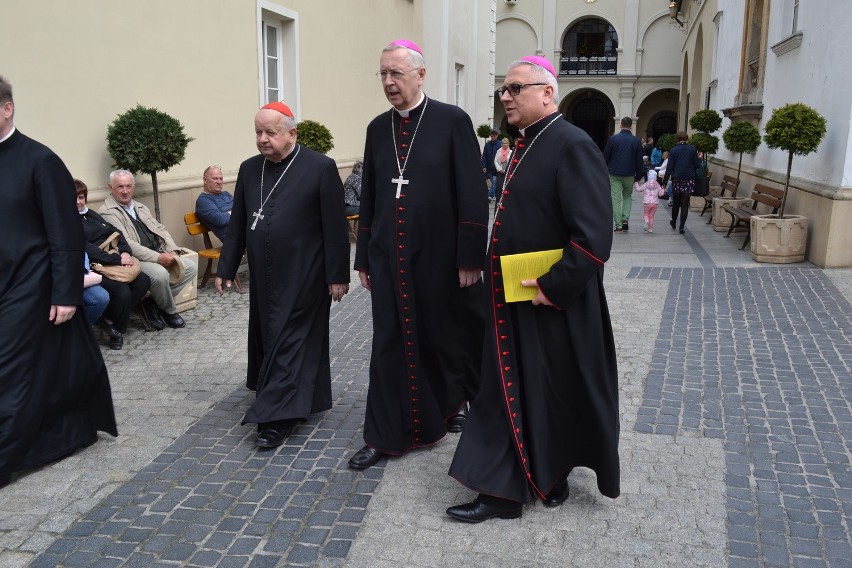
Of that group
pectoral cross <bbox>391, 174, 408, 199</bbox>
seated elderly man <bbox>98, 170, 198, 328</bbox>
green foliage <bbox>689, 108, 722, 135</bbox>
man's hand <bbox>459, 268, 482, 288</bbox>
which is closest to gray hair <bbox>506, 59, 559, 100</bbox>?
pectoral cross <bbox>391, 174, 408, 199</bbox>

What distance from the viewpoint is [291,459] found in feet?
14.4

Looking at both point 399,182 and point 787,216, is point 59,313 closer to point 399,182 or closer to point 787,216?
point 399,182

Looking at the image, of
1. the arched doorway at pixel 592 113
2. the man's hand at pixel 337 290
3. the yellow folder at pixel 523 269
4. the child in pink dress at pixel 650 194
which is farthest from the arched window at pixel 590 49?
the yellow folder at pixel 523 269

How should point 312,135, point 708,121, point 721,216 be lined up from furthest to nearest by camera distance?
point 708,121, point 721,216, point 312,135

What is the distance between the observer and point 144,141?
7758mm

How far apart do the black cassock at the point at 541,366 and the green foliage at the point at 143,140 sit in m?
5.13

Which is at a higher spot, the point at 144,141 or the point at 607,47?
the point at 607,47

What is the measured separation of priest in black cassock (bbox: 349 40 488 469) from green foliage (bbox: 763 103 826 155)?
7.01 meters

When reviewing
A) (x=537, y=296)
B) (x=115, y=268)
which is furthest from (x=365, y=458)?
(x=115, y=268)

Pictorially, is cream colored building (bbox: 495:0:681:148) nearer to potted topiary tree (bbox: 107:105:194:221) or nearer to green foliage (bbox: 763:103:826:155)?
green foliage (bbox: 763:103:826:155)

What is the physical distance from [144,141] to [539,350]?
5456 mm

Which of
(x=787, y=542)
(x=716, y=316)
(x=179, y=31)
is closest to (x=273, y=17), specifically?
(x=179, y=31)

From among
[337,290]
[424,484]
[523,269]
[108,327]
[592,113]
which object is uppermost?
[592,113]

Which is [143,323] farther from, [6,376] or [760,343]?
[760,343]
